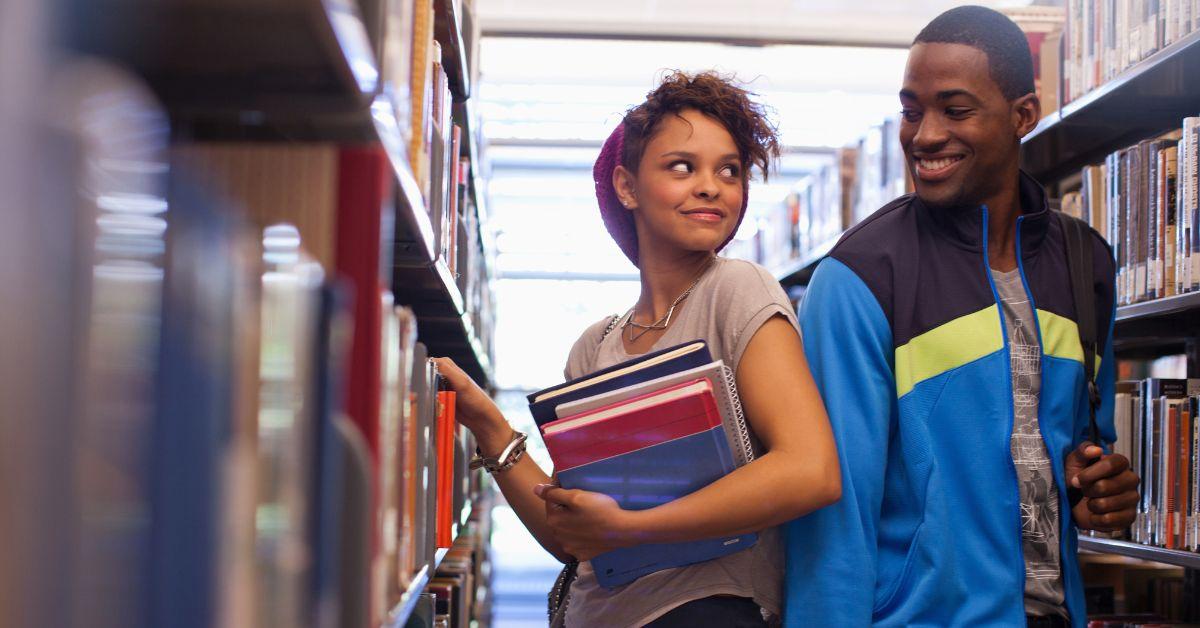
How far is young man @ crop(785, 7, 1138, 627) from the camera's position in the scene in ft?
4.66

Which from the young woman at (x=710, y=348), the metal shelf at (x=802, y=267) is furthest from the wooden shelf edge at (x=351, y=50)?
the metal shelf at (x=802, y=267)

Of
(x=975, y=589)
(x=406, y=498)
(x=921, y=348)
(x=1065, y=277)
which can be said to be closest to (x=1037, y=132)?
(x=1065, y=277)

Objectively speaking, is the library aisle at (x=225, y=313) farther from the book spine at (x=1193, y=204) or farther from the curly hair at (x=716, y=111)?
the curly hair at (x=716, y=111)

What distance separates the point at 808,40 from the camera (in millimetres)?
5535

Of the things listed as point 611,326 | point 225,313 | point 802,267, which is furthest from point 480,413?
point 802,267

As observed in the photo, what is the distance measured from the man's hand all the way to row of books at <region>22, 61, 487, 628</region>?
1082 millimetres

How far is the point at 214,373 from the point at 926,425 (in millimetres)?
1192

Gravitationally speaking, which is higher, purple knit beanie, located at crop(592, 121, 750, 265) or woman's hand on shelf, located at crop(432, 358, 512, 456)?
purple knit beanie, located at crop(592, 121, 750, 265)

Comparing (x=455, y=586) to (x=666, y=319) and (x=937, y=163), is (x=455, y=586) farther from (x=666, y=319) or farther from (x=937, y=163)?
(x=937, y=163)

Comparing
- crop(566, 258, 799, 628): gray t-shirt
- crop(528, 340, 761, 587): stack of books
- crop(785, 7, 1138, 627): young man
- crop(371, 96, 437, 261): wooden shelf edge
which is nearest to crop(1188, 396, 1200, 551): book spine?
crop(785, 7, 1138, 627): young man

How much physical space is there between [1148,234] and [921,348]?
3.05 ft

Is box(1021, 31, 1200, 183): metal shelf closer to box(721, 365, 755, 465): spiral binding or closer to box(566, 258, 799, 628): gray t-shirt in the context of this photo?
box(566, 258, 799, 628): gray t-shirt

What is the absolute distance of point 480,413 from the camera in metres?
1.67

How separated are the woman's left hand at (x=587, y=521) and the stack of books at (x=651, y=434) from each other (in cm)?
3
